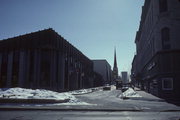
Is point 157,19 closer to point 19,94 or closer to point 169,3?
point 169,3

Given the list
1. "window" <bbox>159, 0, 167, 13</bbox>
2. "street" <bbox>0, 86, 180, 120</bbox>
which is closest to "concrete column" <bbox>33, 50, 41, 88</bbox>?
"street" <bbox>0, 86, 180, 120</bbox>

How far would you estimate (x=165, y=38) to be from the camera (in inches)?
1198

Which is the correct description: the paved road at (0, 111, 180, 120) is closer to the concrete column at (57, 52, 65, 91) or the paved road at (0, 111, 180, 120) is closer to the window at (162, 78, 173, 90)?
the window at (162, 78, 173, 90)

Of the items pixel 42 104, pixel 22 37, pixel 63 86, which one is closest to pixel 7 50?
pixel 22 37

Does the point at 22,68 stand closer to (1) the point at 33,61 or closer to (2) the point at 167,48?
(1) the point at 33,61

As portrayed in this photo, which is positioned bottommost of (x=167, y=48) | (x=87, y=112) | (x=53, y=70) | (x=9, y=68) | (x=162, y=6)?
(x=87, y=112)

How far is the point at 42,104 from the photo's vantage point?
19578 mm

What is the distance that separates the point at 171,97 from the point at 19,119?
2294 centimetres

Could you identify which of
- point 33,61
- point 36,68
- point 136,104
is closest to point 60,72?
point 36,68

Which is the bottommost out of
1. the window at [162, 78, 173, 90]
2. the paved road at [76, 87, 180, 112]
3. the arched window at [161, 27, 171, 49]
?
the paved road at [76, 87, 180, 112]

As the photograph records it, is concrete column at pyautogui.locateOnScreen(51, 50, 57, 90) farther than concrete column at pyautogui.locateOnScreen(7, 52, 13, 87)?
No

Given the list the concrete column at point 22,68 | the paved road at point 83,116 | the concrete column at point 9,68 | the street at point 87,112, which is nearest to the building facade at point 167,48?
the street at point 87,112

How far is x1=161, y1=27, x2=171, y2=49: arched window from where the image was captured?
98.6 ft

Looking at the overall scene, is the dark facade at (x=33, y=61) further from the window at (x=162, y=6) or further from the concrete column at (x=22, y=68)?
the window at (x=162, y=6)
